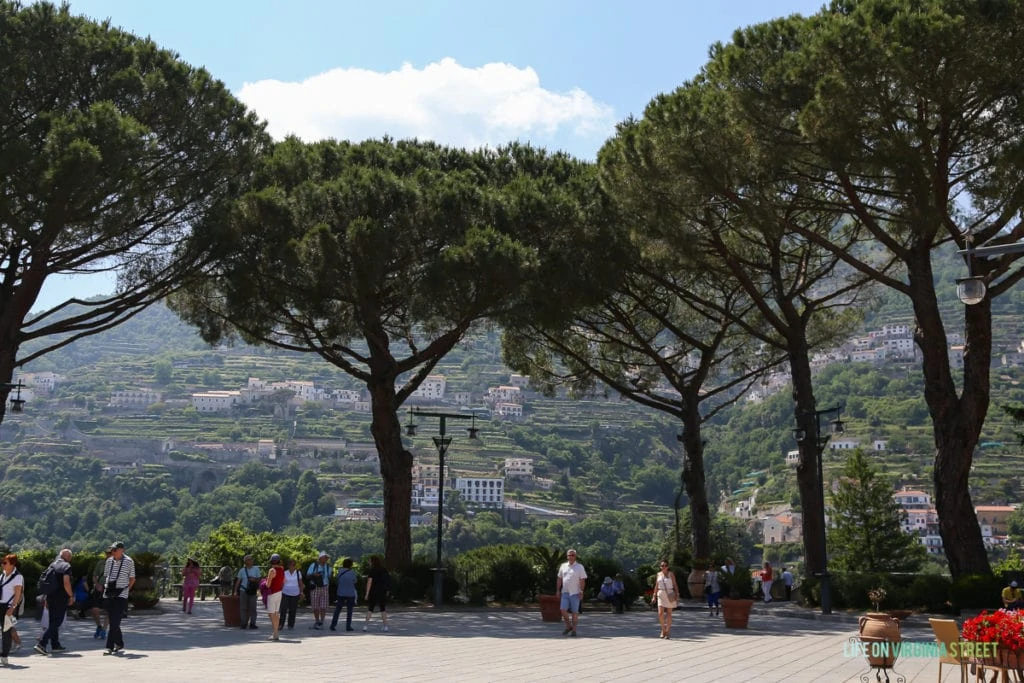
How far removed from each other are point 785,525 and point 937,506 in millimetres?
86245

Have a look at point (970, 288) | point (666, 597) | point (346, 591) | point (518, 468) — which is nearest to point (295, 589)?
point (346, 591)

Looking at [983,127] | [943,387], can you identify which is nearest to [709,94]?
[983,127]

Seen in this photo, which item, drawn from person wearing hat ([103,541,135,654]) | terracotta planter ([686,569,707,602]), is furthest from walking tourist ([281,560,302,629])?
terracotta planter ([686,569,707,602])

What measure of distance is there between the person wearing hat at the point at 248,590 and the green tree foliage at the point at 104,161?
4985 millimetres

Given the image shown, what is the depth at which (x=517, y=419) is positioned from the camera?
145m

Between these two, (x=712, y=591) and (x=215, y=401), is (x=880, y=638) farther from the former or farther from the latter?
(x=215, y=401)

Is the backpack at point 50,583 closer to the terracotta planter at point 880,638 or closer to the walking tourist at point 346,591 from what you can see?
the walking tourist at point 346,591

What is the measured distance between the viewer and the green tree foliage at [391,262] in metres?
18.4

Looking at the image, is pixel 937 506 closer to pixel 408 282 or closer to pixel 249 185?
pixel 408 282

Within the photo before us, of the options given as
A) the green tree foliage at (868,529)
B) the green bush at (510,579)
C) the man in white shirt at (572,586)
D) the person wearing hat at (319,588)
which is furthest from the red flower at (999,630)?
the green tree foliage at (868,529)

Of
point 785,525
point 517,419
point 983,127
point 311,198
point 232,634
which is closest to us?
point 232,634

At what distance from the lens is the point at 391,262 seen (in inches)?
761

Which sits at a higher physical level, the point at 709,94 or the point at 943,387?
the point at 709,94

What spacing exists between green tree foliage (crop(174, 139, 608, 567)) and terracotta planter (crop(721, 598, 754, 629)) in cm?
663
